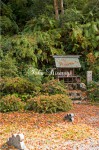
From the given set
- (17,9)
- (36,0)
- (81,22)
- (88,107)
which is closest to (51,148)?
(88,107)

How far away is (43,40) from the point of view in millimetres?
15758

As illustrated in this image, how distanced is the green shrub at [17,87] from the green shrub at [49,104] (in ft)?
4.46

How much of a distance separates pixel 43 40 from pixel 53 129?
8.17 meters

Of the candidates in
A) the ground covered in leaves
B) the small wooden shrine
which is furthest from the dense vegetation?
the ground covered in leaves

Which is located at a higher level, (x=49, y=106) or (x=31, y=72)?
(x=31, y=72)

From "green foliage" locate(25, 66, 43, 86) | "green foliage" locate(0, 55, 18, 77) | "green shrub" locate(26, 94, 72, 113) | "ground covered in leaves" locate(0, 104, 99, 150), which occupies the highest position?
"green foliage" locate(0, 55, 18, 77)

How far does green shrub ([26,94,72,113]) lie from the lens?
34.6ft

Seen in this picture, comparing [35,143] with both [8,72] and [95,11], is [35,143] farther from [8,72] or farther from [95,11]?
[95,11]

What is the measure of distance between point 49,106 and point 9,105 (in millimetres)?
1415

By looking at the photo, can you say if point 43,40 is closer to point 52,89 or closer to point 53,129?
point 52,89

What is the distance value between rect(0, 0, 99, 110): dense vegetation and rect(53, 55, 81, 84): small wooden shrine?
723 millimetres

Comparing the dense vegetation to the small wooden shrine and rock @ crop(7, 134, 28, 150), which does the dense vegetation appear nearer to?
the small wooden shrine

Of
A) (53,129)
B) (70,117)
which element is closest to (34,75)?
(70,117)

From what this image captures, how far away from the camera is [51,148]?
656 cm
